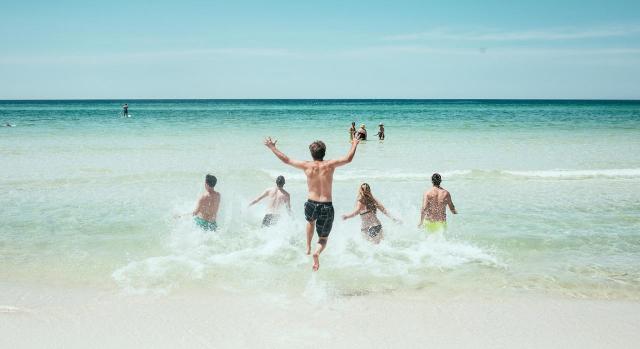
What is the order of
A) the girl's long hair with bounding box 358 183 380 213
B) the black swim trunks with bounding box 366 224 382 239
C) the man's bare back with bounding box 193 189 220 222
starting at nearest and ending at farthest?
the girl's long hair with bounding box 358 183 380 213
the black swim trunks with bounding box 366 224 382 239
the man's bare back with bounding box 193 189 220 222

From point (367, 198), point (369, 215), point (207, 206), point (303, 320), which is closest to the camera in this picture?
point (303, 320)

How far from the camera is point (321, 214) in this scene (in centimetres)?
602

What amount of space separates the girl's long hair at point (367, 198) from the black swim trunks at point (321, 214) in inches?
58.3

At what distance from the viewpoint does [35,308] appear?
207 inches

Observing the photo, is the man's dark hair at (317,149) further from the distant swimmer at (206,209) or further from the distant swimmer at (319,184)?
the distant swimmer at (206,209)

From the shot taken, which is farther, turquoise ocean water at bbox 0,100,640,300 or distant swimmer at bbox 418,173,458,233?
distant swimmer at bbox 418,173,458,233

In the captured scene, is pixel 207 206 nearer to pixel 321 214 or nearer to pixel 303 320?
pixel 321 214

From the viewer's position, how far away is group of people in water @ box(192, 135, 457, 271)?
593cm

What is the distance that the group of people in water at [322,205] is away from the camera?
19.5 feet

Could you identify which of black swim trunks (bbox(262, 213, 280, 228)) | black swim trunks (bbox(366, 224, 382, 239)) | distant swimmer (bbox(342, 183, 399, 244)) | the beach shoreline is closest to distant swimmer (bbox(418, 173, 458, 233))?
distant swimmer (bbox(342, 183, 399, 244))

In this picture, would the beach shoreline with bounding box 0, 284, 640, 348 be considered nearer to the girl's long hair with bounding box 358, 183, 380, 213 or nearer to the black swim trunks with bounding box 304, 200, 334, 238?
the black swim trunks with bounding box 304, 200, 334, 238

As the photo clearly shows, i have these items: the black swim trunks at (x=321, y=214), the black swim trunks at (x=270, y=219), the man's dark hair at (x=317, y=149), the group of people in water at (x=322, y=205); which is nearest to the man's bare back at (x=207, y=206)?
the group of people in water at (x=322, y=205)

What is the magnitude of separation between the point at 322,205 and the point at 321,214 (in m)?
0.12

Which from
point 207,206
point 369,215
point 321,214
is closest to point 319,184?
point 321,214
